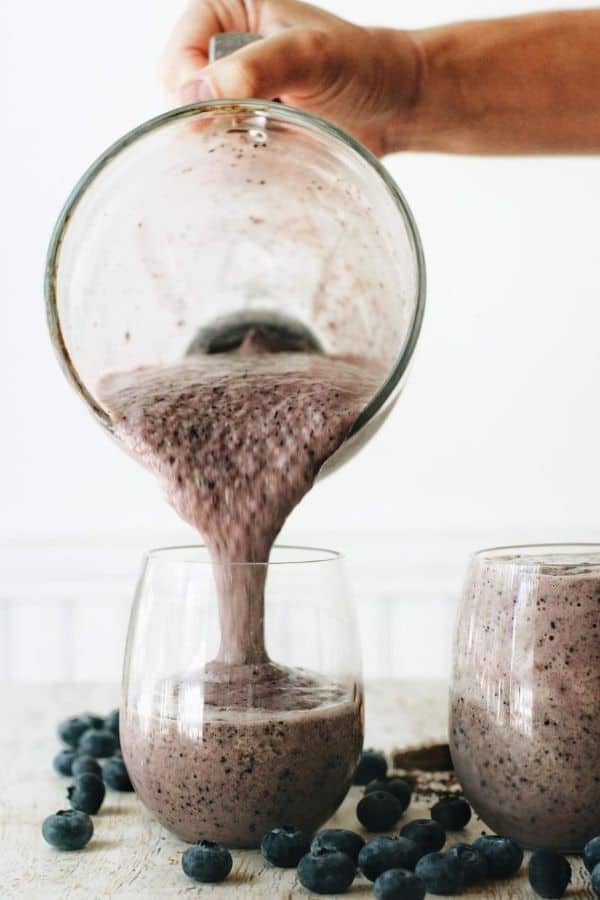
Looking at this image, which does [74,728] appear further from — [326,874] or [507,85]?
[507,85]

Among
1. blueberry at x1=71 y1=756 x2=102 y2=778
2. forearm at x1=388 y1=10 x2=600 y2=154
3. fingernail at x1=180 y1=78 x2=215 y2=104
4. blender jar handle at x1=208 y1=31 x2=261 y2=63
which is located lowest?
blueberry at x1=71 y1=756 x2=102 y2=778

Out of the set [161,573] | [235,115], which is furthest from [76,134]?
[161,573]

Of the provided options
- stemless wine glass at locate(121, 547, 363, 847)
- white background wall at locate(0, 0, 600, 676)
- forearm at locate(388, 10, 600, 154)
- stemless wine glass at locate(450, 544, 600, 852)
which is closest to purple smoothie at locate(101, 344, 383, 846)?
stemless wine glass at locate(121, 547, 363, 847)

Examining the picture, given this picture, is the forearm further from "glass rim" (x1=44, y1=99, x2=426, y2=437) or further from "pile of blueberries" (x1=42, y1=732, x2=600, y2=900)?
"pile of blueberries" (x1=42, y1=732, x2=600, y2=900)

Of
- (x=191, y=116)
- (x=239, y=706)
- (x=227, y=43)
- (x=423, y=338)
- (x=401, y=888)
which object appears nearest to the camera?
(x=401, y=888)

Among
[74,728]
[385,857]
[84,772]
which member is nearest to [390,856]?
[385,857]

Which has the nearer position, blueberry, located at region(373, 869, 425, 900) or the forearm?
blueberry, located at region(373, 869, 425, 900)

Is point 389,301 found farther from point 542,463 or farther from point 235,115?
point 542,463
